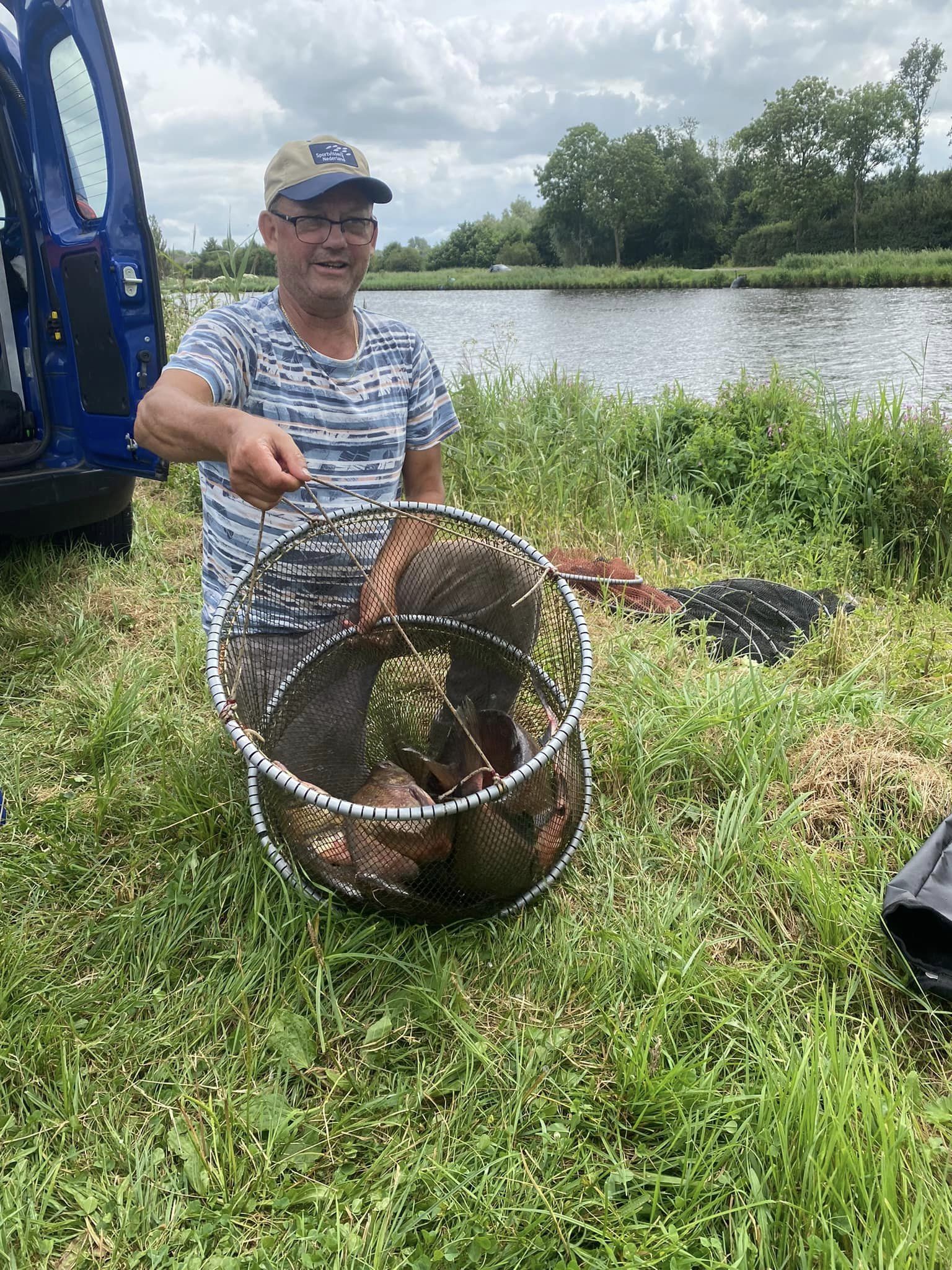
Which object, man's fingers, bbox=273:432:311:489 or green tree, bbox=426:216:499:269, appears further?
green tree, bbox=426:216:499:269

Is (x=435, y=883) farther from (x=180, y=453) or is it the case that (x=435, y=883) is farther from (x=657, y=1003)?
(x=180, y=453)

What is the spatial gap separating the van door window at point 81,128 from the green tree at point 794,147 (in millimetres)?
51121

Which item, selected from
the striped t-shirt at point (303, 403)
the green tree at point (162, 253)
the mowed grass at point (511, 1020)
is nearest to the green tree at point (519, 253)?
the green tree at point (162, 253)

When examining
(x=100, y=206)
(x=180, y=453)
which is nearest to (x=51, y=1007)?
(x=180, y=453)

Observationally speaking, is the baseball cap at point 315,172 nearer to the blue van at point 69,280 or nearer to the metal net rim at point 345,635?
the metal net rim at point 345,635

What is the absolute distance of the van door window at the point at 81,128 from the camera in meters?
3.00

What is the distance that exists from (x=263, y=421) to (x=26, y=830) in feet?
4.02

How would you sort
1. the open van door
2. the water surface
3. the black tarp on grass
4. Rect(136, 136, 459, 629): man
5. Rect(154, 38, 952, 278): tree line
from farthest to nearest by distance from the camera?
Rect(154, 38, 952, 278): tree line, the water surface, the open van door, Rect(136, 136, 459, 629): man, the black tarp on grass

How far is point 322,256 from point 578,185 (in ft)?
208

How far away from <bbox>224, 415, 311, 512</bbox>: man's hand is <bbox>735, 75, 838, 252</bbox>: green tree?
52.8 meters

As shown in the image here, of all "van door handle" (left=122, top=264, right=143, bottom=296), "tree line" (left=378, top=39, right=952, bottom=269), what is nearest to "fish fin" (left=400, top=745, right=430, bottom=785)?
"van door handle" (left=122, top=264, right=143, bottom=296)

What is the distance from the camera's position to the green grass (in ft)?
89.2

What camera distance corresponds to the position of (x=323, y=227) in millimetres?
1924

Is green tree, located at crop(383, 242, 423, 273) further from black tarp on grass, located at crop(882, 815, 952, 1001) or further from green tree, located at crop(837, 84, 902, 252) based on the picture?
black tarp on grass, located at crop(882, 815, 952, 1001)
